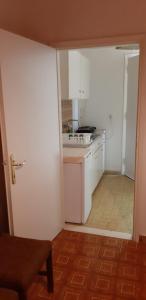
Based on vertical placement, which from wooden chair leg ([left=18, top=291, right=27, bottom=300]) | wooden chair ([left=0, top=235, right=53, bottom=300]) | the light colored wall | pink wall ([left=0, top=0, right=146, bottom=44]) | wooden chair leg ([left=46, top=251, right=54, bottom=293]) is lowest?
wooden chair leg ([left=46, top=251, right=54, bottom=293])

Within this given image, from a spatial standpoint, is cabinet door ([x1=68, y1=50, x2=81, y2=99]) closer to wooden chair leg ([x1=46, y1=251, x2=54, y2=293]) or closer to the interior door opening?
the interior door opening

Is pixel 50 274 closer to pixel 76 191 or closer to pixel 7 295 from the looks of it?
pixel 7 295

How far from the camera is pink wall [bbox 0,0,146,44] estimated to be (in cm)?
217

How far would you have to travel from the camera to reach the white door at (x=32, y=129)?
1794 mm

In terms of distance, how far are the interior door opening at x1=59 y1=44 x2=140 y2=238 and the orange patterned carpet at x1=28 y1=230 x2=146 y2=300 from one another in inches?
9.8

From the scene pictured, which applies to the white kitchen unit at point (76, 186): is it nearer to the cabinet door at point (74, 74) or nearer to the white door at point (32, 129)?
the white door at point (32, 129)

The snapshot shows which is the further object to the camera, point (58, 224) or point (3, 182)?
point (58, 224)

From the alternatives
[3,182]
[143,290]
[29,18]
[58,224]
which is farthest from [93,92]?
[143,290]

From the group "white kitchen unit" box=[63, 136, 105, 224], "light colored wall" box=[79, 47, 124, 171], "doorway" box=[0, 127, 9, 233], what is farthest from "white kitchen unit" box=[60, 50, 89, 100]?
"doorway" box=[0, 127, 9, 233]

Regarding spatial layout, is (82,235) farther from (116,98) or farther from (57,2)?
(116,98)

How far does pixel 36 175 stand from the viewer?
2.20 metres

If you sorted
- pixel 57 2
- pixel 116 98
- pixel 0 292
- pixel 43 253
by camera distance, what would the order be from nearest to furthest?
1. pixel 43 253
2. pixel 0 292
3. pixel 57 2
4. pixel 116 98

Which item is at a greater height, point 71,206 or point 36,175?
point 36,175

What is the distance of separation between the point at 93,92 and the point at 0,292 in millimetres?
3683
